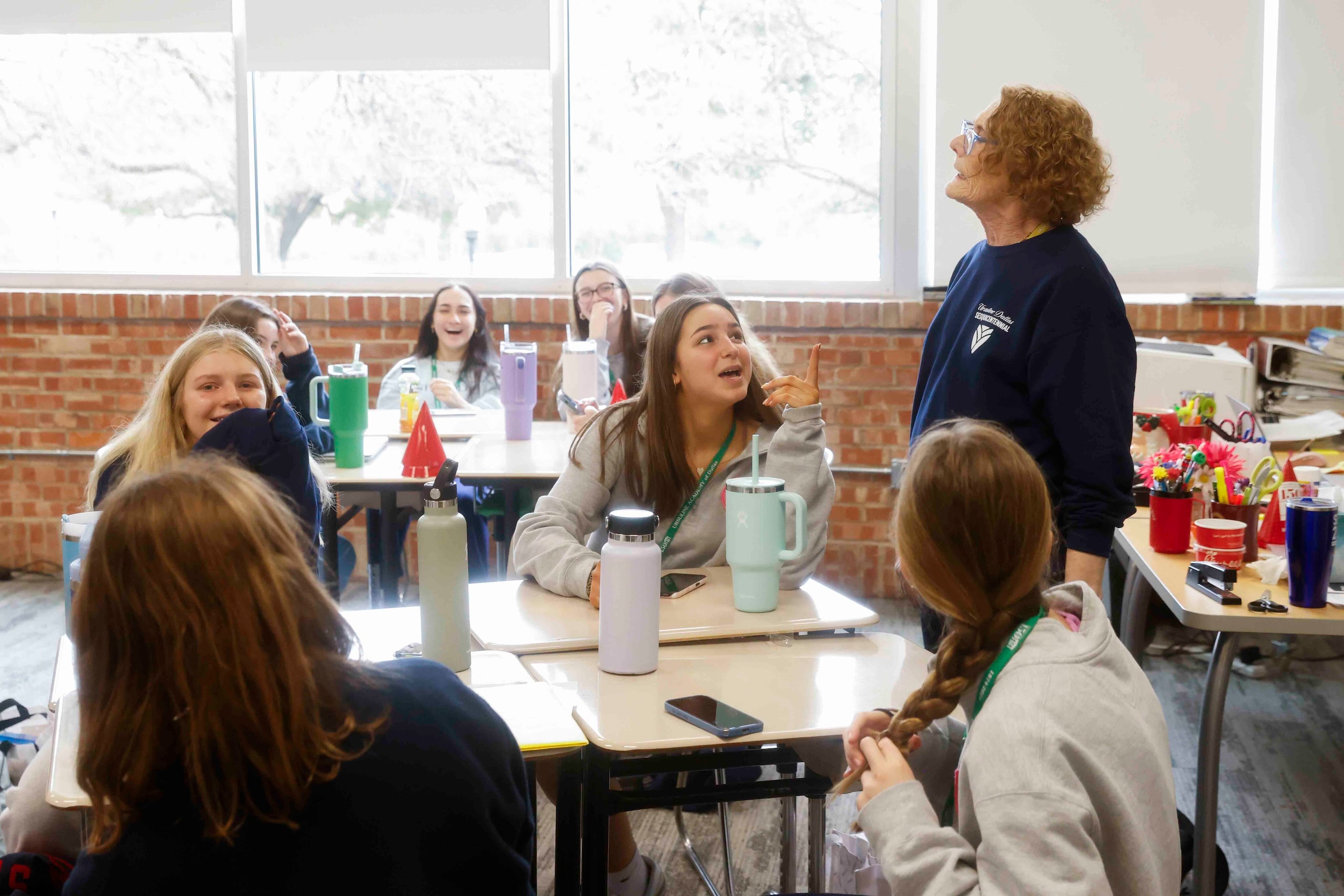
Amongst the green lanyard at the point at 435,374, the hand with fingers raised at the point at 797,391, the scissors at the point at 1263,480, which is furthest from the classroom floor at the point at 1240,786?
the green lanyard at the point at 435,374

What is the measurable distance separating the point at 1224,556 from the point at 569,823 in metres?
1.35

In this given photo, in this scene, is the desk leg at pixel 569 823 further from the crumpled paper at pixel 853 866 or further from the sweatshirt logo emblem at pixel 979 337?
the sweatshirt logo emblem at pixel 979 337

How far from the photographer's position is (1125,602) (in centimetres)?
258

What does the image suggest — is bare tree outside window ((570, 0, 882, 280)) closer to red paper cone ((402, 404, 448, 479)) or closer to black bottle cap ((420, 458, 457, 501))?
red paper cone ((402, 404, 448, 479))

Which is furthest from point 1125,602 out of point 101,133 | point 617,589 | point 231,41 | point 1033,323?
point 101,133

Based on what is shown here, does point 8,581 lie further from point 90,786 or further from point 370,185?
point 90,786

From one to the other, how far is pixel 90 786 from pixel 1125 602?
7.15 feet

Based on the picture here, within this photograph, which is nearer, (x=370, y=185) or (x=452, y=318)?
(x=452, y=318)

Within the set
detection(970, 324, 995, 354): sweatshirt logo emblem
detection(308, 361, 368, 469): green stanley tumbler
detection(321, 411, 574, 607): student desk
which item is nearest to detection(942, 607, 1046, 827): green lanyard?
detection(970, 324, 995, 354): sweatshirt logo emblem

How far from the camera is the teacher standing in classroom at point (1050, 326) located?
6.10 ft

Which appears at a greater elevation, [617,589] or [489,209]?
[489,209]

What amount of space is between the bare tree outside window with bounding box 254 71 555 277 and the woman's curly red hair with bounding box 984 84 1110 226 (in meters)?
2.77

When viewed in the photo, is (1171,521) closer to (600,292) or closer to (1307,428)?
(1307,428)

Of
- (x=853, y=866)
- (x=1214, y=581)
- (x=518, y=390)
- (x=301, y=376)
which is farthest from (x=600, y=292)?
(x=853, y=866)
